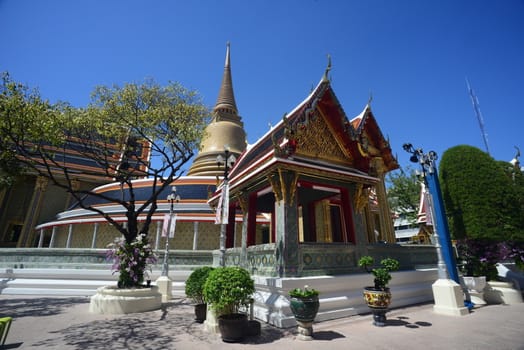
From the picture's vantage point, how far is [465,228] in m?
10.1

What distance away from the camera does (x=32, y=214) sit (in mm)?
26109

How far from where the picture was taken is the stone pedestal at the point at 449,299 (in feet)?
24.6

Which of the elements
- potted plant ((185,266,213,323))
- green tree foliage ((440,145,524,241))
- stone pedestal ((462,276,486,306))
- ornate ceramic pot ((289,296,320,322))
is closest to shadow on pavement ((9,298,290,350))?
potted plant ((185,266,213,323))

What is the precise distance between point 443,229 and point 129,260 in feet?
37.0

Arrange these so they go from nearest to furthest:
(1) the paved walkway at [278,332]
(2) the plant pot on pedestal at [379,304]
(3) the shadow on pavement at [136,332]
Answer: (1) the paved walkway at [278,332] → (3) the shadow on pavement at [136,332] → (2) the plant pot on pedestal at [379,304]

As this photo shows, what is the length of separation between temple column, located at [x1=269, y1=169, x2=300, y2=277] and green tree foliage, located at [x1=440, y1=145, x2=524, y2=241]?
7476 mm

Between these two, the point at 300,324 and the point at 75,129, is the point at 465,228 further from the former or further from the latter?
the point at 75,129

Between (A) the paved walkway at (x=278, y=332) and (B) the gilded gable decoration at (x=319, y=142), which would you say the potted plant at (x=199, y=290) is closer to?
(A) the paved walkway at (x=278, y=332)

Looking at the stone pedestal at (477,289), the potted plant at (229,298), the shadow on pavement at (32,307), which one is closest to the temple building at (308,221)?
the stone pedestal at (477,289)

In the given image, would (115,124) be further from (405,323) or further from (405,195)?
(405,195)

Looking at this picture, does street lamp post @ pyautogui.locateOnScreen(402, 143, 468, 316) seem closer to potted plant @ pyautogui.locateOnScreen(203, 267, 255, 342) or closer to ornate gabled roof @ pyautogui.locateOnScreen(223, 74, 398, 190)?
ornate gabled roof @ pyautogui.locateOnScreen(223, 74, 398, 190)

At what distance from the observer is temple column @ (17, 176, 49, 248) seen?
2503cm

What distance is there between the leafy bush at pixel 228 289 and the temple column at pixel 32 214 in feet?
94.9

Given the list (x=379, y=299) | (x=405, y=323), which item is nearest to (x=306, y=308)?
(x=379, y=299)
